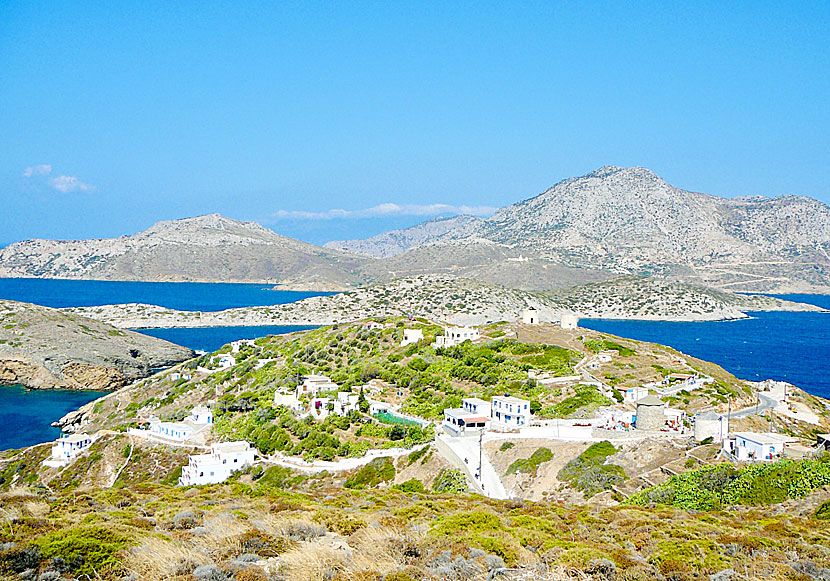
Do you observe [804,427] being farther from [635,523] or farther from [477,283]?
[477,283]

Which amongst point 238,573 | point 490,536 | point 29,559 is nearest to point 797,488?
point 490,536

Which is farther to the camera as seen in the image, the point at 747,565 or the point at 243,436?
the point at 243,436

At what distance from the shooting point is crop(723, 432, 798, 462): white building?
29.5 metres

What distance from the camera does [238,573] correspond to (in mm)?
10742

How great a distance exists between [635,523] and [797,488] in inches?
403

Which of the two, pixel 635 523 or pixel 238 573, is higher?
pixel 238 573

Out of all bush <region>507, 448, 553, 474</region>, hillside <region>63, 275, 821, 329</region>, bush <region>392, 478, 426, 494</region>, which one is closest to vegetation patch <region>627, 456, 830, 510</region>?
bush <region>507, 448, 553, 474</region>

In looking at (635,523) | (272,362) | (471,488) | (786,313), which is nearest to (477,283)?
(786,313)

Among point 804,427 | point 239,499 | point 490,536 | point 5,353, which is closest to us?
point 490,536

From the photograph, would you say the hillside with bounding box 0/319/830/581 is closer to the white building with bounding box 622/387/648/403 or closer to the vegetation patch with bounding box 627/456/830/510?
the vegetation patch with bounding box 627/456/830/510

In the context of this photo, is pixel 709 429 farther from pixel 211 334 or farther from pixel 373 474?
pixel 211 334

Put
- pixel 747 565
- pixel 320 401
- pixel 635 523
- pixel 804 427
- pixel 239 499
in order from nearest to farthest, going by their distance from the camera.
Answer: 1. pixel 747 565
2. pixel 635 523
3. pixel 239 499
4. pixel 804 427
5. pixel 320 401

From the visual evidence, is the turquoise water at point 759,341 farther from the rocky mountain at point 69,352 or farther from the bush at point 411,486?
the rocky mountain at point 69,352

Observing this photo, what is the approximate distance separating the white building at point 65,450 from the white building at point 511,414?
2918cm
